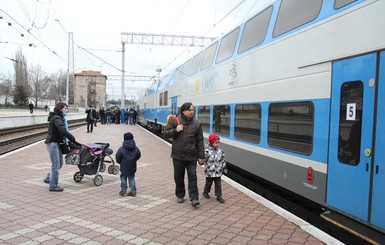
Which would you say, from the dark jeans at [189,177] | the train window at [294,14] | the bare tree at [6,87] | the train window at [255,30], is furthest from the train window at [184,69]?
the bare tree at [6,87]

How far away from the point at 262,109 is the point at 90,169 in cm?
361

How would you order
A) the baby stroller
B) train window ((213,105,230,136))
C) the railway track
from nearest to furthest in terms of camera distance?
the baby stroller, train window ((213,105,230,136)), the railway track

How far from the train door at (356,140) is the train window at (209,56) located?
6207mm

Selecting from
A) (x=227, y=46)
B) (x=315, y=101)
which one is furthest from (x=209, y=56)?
(x=315, y=101)

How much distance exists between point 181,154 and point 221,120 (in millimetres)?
3999

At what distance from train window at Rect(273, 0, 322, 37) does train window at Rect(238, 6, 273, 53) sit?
0.51 meters

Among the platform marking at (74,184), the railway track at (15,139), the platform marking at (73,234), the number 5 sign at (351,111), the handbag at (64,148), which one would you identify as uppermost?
the number 5 sign at (351,111)

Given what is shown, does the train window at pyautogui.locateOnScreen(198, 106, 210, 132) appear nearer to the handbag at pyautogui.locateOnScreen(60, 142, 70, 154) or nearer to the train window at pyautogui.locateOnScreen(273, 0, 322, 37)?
the train window at pyautogui.locateOnScreen(273, 0, 322, 37)

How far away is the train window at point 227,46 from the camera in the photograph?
29.0 ft

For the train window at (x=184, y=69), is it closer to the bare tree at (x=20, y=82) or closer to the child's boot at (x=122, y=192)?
the child's boot at (x=122, y=192)

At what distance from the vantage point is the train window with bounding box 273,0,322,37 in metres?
5.40

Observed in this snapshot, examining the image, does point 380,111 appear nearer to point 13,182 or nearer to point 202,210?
point 202,210

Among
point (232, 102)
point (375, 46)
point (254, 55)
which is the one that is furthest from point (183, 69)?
point (375, 46)

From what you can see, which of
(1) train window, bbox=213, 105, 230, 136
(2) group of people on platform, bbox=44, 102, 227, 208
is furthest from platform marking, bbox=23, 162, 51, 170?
(1) train window, bbox=213, 105, 230, 136
